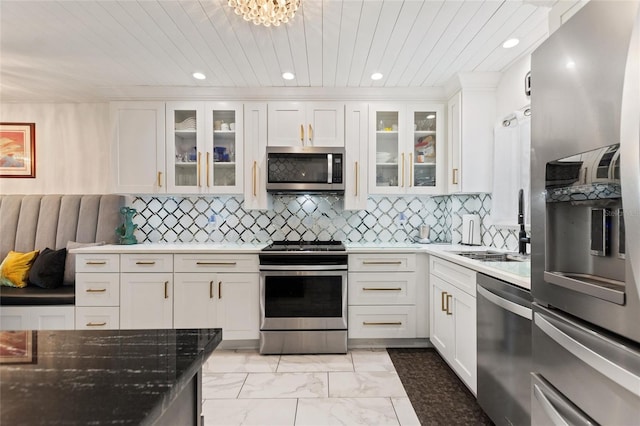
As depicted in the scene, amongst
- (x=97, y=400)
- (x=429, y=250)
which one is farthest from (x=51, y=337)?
(x=429, y=250)

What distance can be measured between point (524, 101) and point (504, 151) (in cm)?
40

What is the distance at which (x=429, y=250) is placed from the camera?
2.80 metres

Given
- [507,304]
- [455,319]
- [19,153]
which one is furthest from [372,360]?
[19,153]

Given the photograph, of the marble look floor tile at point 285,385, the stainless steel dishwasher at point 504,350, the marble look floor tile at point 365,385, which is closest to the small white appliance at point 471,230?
the stainless steel dishwasher at point 504,350

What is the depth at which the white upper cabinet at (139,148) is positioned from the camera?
3.10 m

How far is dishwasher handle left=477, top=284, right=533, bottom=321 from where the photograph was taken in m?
1.41

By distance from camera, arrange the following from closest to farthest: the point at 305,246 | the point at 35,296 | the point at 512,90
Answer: the point at 512,90, the point at 35,296, the point at 305,246

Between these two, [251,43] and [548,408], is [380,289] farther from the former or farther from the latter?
[251,43]

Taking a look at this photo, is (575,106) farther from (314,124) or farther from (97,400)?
(314,124)

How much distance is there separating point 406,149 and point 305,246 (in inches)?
54.8

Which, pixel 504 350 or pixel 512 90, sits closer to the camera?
pixel 504 350

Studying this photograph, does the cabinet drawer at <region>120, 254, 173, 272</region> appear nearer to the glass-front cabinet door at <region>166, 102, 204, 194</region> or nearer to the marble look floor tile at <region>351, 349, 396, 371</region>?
the glass-front cabinet door at <region>166, 102, 204, 194</region>

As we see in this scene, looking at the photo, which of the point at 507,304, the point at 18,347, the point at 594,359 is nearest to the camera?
the point at 18,347

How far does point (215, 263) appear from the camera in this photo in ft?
9.32
